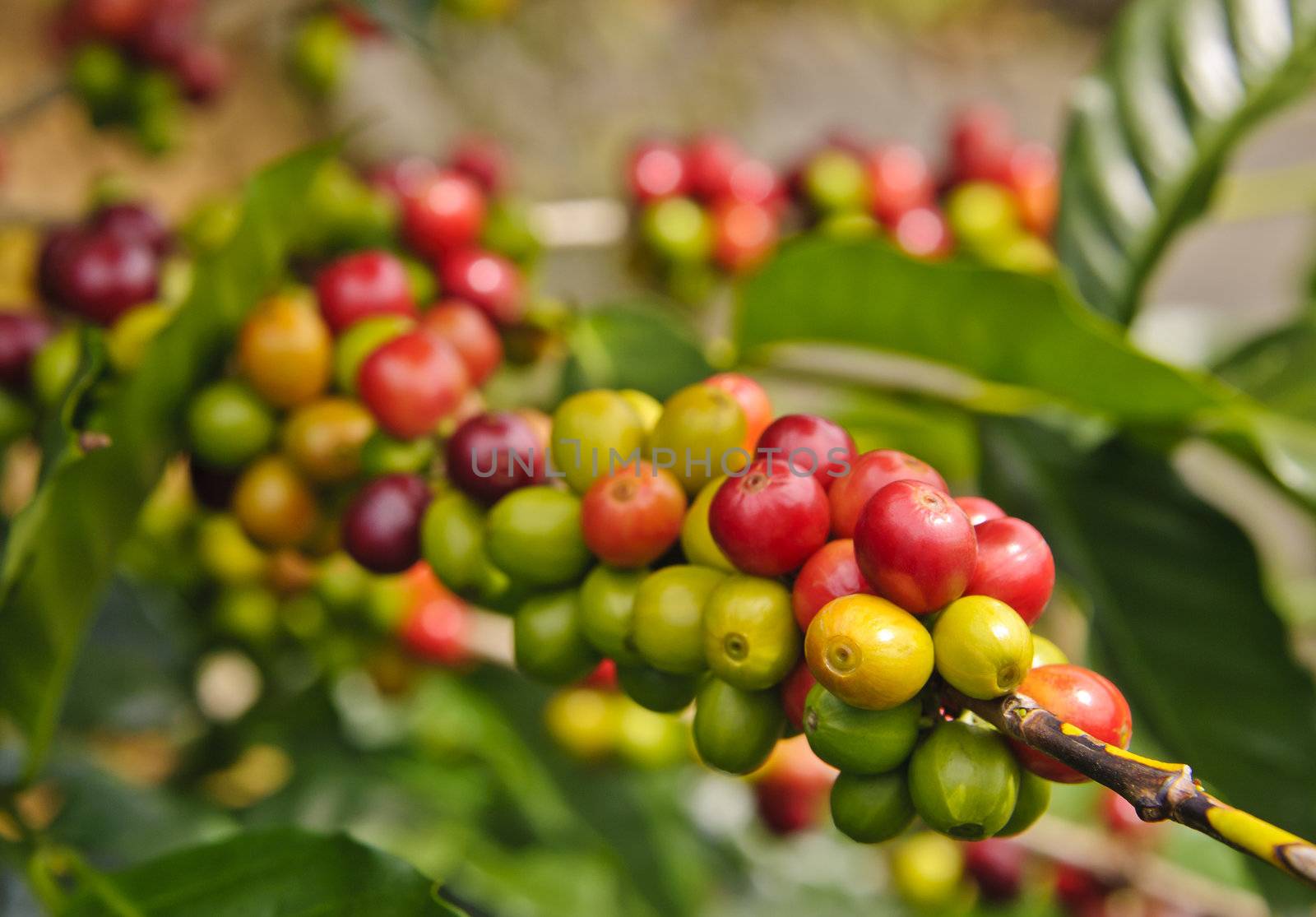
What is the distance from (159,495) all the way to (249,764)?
0.49m

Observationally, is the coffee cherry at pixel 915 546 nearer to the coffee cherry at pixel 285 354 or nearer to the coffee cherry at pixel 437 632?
the coffee cherry at pixel 285 354

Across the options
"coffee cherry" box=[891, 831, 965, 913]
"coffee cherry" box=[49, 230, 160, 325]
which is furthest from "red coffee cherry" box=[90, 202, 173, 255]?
"coffee cherry" box=[891, 831, 965, 913]

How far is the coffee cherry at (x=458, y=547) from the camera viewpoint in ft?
1.80

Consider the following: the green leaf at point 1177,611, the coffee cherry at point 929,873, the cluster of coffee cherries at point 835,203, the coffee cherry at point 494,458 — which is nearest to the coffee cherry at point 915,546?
the coffee cherry at point 494,458

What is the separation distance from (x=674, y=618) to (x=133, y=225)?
0.63 m

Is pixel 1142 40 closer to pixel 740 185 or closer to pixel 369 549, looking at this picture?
pixel 740 185

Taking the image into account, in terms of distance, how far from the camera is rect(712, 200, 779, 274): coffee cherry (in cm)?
127

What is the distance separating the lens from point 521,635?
1.74 feet

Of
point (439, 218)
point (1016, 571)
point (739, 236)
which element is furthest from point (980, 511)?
point (739, 236)

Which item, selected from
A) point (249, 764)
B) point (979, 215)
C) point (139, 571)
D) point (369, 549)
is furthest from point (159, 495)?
point (979, 215)

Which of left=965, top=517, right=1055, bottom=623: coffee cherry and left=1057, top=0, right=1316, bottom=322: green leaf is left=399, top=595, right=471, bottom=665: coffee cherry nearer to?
left=1057, top=0, right=1316, bottom=322: green leaf

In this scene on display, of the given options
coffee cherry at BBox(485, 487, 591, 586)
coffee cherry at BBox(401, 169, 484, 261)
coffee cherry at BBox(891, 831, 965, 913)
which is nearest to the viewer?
coffee cherry at BBox(485, 487, 591, 586)

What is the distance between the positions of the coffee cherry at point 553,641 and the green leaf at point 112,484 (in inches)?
10.9

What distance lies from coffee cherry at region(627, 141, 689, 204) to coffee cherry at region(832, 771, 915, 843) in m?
0.97
